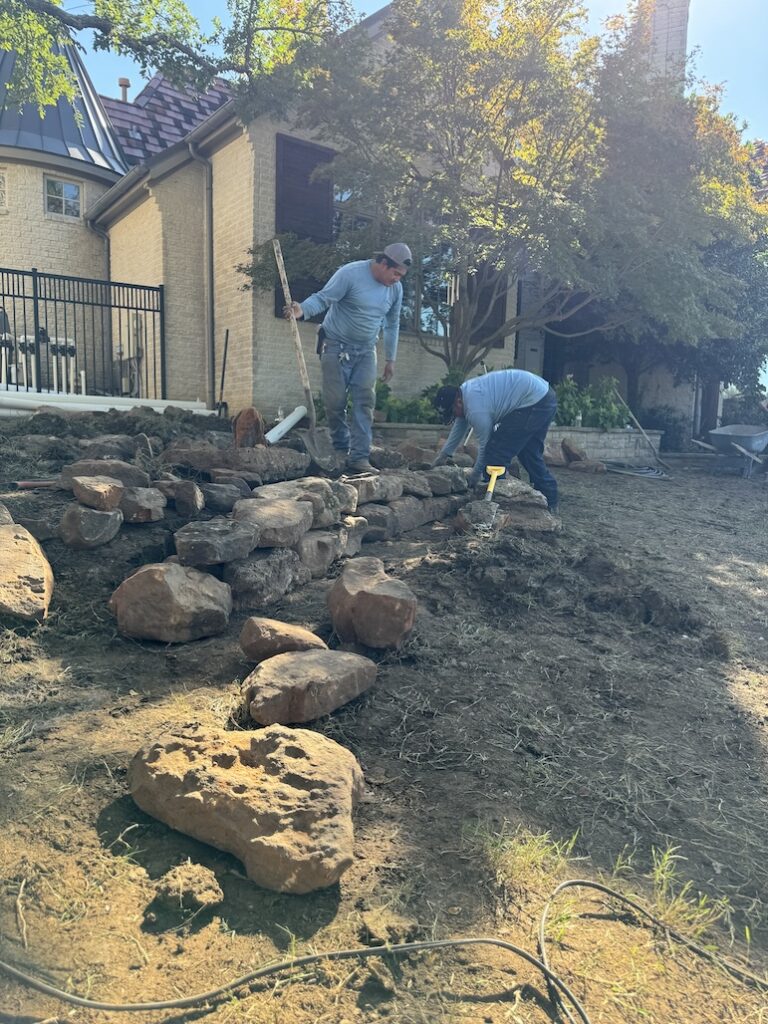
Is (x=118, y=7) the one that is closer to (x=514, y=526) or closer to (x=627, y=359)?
(x=514, y=526)

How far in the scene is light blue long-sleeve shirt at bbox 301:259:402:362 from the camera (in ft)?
18.7

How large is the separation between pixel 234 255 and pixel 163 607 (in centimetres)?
804

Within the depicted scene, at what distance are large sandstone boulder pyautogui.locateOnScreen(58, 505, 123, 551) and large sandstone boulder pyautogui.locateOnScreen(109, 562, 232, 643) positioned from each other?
24.2 inches

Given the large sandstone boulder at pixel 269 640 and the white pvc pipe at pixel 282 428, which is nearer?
the large sandstone boulder at pixel 269 640

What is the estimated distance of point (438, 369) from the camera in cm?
1155

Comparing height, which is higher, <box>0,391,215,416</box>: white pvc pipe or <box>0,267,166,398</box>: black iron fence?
<box>0,267,166,398</box>: black iron fence

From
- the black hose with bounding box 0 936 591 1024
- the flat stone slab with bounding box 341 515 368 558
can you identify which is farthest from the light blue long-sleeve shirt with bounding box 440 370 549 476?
the black hose with bounding box 0 936 591 1024

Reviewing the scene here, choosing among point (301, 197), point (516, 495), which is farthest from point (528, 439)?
point (301, 197)

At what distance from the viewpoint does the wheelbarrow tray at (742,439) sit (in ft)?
36.5

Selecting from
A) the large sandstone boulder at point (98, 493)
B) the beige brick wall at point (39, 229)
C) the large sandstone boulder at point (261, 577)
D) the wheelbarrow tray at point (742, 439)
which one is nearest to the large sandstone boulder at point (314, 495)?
the large sandstone boulder at point (261, 577)

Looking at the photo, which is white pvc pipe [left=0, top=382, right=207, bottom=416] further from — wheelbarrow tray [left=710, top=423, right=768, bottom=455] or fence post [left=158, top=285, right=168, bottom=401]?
wheelbarrow tray [left=710, top=423, right=768, bottom=455]

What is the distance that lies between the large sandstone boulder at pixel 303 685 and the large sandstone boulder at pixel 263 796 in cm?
22

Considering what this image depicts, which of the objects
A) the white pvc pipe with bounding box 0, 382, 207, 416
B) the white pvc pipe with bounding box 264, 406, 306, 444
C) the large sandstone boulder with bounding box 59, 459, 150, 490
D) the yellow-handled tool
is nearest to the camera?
the large sandstone boulder with bounding box 59, 459, 150, 490

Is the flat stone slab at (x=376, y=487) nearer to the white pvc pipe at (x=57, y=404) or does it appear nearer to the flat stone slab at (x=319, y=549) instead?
the flat stone slab at (x=319, y=549)
